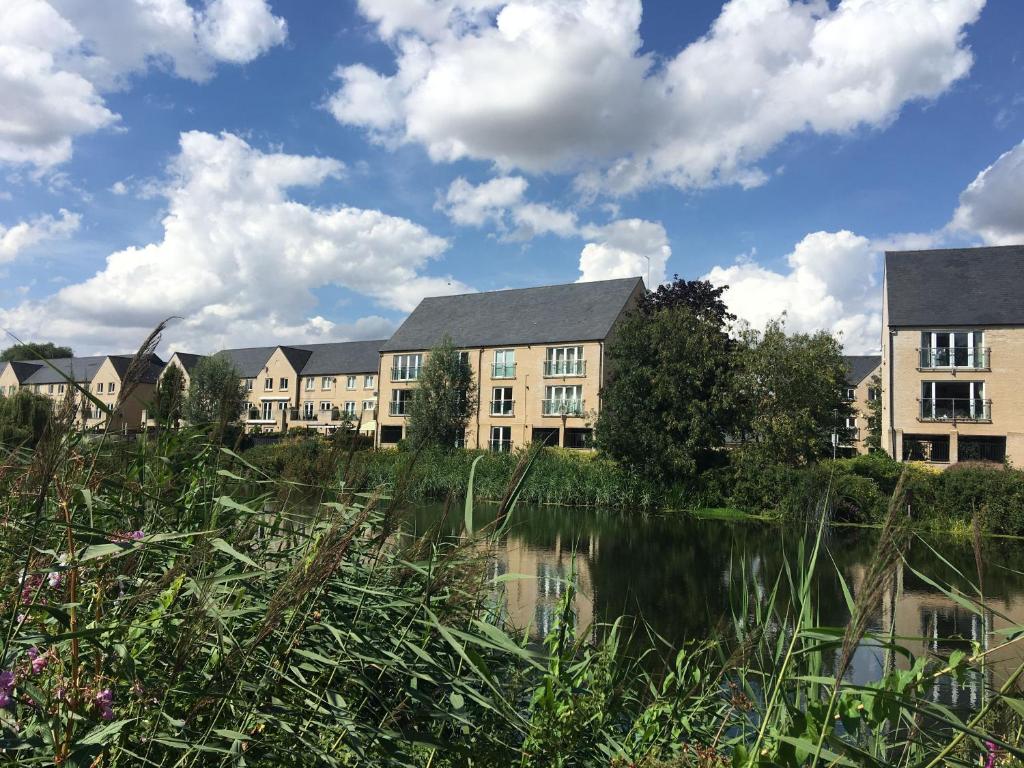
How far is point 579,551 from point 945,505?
11986 millimetres

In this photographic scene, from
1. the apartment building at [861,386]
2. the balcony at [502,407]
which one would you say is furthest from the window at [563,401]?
the apartment building at [861,386]

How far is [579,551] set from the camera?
1441cm

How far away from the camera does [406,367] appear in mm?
41844

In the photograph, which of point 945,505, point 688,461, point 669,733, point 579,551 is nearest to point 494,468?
point 688,461

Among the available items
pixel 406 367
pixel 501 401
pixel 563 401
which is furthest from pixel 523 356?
pixel 406 367

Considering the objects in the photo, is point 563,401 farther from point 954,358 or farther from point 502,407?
point 954,358

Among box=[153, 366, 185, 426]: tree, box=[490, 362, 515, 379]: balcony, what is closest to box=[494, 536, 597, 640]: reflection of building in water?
box=[153, 366, 185, 426]: tree

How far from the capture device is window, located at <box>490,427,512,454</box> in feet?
122

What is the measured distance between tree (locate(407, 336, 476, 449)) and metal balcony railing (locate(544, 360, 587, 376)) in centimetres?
397

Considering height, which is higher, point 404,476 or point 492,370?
point 492,370

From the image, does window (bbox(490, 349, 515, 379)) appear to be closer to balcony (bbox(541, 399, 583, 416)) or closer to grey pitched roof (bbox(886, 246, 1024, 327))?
balcony (bbox(541, 399, 583, 416))

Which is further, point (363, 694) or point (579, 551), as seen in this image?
point (579, 551)

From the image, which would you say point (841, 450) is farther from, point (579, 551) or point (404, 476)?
point (404, 476)

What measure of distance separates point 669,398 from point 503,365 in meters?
14.2
